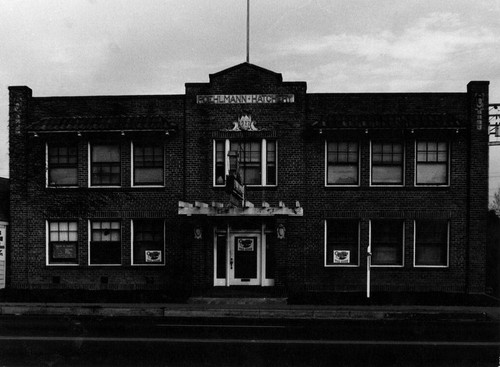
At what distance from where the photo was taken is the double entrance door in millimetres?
17516

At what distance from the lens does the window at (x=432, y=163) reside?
17531 mm

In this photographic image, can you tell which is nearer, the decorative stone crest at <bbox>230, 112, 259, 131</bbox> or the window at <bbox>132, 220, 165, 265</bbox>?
the decorative stone crest at <bbox>230, 112, 259, 131</bbox>

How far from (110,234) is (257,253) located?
5.56 m

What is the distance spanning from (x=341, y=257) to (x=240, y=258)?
12.1 feet

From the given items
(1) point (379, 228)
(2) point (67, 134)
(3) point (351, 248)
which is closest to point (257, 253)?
(3) point (351, 248)

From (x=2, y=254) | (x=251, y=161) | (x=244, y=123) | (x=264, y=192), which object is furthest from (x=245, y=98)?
(x=2, y=254)

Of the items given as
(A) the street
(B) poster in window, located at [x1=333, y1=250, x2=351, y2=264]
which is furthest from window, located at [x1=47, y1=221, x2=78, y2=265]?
(B) poster in window, located at [x1=333, y1=250, x2=351, y2=264]

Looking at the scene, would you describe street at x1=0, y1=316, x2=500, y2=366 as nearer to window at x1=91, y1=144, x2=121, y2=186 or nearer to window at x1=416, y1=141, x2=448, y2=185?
window at x1=416, y1=141, x2=448, y2=185

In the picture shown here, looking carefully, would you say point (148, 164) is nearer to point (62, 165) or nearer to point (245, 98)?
point (62, 165)

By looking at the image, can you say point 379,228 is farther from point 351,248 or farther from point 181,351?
point 181,351

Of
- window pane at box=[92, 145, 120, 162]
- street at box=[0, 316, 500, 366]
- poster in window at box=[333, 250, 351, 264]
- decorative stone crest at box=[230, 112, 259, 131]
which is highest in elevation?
decorative stone crest at box=[230, 112, 259, 131]

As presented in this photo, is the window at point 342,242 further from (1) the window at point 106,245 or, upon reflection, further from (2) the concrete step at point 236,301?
(1) the window at point 106,245

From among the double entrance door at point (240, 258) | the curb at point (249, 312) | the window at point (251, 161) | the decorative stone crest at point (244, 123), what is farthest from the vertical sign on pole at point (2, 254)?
the decorative stone crest at point (244, 123)

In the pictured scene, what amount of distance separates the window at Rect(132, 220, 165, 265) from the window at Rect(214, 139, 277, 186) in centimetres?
286
